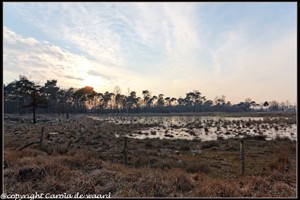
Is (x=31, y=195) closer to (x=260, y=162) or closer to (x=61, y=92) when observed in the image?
(x=260, y=162)

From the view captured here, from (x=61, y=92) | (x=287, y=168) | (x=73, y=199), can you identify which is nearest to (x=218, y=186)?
(x=73, y=199)

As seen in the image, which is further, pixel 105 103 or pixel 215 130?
pixel 105 103

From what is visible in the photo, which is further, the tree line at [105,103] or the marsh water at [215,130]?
the tree line at [105,103]

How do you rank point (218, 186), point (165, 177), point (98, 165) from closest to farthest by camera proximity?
1. point (218, 186)
2. point (165, 177)
3. point (98, 165)

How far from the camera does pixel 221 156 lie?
51.7 feet

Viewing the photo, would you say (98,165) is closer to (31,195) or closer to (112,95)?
(31,195)

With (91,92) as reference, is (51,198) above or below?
below

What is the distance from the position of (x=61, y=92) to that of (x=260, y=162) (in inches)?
3448

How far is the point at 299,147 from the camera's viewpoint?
4191 millimetres

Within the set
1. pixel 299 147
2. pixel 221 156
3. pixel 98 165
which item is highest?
pixel 299 147

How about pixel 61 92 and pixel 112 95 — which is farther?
pixel 112 95

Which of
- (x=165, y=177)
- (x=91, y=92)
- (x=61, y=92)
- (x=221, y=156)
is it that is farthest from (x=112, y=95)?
(x=165, y=177)

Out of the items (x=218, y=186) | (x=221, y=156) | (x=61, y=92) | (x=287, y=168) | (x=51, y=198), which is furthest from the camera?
(x=61, y=92)

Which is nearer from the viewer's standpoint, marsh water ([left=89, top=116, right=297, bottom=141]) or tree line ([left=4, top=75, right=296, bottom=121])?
marsh water ([left=89, top=116, right=297, bottom=141])
